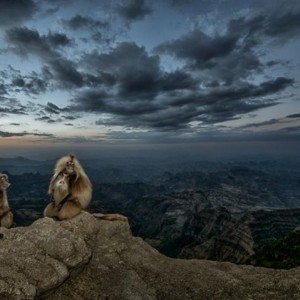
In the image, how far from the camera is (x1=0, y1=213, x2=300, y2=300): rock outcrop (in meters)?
14.5

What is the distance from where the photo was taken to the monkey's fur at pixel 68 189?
18.2 metres

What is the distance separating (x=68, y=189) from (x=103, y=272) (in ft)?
14.5

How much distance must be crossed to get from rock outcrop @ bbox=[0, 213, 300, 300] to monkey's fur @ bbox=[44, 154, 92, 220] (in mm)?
693

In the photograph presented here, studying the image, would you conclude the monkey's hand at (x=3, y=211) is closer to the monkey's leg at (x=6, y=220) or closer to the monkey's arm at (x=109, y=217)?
the monkey's leg at (x=6, y=220)

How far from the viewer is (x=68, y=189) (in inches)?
724

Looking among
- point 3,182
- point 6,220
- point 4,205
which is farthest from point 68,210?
point 3,182

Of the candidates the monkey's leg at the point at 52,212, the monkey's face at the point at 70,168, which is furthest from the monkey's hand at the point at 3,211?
the monkey's face at the point at 70,168

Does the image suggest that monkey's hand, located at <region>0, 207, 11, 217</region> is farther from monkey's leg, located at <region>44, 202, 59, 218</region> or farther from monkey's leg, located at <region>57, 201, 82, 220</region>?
monkey's leg, located at <region>57, 201, 82, 220</region>

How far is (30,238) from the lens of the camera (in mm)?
16266

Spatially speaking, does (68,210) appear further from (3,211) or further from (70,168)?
(3,211)

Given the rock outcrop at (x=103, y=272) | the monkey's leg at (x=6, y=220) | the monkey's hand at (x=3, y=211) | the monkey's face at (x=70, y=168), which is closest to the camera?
the rock outcrop at (x=103, y=272)

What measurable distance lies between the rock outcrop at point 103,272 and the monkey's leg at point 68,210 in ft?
1.08

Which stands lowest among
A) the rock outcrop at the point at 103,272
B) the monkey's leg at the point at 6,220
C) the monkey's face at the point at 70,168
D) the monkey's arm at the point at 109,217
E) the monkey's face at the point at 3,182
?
the rock outcrop at the point at 103,272

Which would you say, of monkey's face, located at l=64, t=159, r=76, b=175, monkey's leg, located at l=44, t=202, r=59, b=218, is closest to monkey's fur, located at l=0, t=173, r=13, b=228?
monkey's leg, located at l=44, t=202, r=59, b=218
